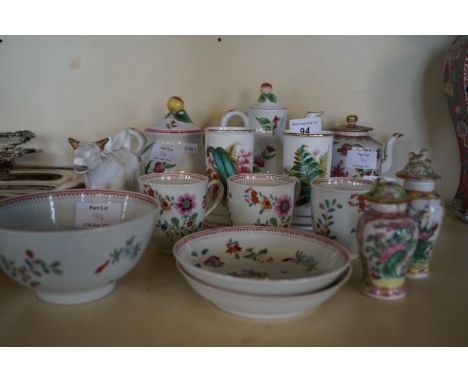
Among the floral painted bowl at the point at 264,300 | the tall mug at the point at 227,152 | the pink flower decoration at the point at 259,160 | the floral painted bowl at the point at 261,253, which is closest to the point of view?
the floral painted bowl at the point at 264,300

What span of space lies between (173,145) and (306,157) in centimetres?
27

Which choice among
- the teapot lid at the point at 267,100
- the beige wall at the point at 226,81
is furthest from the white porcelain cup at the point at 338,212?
the beige wall at the point at 226,81

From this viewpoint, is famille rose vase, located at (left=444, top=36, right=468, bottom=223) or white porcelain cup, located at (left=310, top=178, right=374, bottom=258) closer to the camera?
white porcelain cup, located at (left=310, top=178, right=374, bottom=258)

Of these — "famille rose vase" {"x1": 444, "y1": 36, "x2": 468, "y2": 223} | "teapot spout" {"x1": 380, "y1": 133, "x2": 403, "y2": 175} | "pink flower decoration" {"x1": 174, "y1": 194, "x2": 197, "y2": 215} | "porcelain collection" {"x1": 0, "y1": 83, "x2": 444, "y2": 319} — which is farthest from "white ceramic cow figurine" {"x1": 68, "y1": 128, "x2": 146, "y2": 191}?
"famille rose vase" {"x1": 444, "y1": 36, "x2": 468, "y2": 223}

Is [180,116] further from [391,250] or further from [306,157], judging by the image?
[391,250]

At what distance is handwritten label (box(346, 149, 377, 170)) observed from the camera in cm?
89

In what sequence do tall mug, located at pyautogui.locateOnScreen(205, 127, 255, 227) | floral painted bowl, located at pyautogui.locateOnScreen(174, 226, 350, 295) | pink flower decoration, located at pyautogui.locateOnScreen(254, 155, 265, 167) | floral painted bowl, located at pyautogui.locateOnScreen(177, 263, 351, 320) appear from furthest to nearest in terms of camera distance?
pink flower decoration, located at pyautogui.locateOnScreen(254, 155, 265, 167)
tall mug, located at pyautogui.locateOnScreen(205, 127, 255, 227)
floral painted bowl, located at pyautogui.locateOnScreen(174, 226, 350, 295)
floral painted bowl, located at pyautogui.locateOnScreen(177, 263, 351, 320)

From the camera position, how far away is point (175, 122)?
2.95 feet

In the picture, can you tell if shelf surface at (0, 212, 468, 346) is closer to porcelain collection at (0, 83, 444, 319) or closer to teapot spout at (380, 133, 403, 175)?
porcelain collection at (0, 83, 444, 319)

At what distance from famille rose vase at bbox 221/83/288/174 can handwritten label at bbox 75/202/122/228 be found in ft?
1.03

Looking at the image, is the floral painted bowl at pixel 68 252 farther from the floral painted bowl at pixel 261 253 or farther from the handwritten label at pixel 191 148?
the handwritten label at pixel 191 148

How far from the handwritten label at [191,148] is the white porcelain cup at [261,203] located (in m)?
0.17

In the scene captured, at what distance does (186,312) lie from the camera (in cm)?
57

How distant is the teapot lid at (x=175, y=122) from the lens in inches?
35.0
